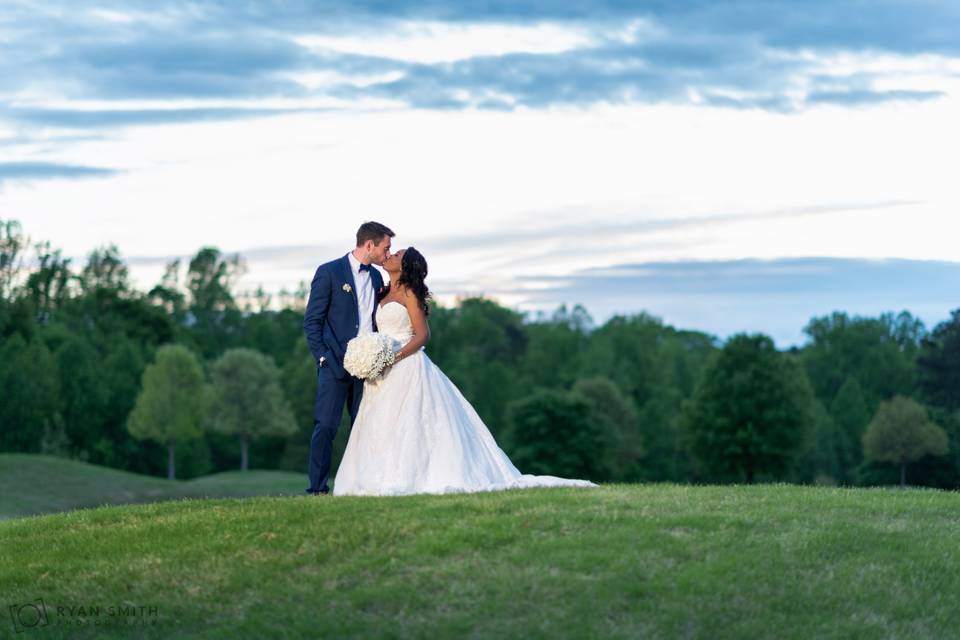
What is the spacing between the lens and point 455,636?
11.3 m

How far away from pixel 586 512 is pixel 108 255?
333ft

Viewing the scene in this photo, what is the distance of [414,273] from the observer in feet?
55.2

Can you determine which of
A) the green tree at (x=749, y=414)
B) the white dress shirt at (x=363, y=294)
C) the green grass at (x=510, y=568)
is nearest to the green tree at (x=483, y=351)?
the green tree at (x=749, y=414)

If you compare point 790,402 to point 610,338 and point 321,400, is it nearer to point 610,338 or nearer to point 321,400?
point 610,338

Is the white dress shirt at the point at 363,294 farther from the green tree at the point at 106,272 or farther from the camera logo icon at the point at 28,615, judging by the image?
the green tree at the point at 106,272

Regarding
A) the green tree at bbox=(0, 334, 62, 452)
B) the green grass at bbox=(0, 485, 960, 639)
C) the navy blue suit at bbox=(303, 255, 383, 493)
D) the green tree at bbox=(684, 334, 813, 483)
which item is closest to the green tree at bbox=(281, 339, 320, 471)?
the green tree at bbox=(0, 334, 62, 452)

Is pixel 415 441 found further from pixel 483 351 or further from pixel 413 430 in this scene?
pixel 483 351

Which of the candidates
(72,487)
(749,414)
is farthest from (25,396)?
(749,414)

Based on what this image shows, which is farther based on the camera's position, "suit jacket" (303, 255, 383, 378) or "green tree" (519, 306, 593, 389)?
"green tree" (519, 306, 593, 389)

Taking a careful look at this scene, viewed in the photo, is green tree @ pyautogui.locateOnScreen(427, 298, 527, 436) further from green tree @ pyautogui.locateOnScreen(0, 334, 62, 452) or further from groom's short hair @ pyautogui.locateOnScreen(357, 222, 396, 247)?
groom's short hair @ pyautogui.locateOnScreen(357, 222, 396, 247)

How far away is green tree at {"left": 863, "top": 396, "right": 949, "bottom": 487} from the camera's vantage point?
273 ft

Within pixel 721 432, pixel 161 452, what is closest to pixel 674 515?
pixel 721 432

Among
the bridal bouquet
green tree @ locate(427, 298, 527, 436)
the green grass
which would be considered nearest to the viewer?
the green grass

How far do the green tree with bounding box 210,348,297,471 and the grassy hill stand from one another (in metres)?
A: 22.1
